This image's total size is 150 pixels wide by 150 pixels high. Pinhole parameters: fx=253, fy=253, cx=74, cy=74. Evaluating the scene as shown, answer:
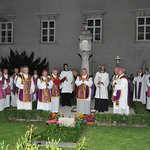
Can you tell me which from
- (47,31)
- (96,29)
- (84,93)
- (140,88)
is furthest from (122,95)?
(47,31)

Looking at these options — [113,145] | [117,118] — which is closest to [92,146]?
[113,145]

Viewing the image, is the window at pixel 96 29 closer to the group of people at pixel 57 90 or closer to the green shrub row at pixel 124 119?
the group of people at pixel 57 90

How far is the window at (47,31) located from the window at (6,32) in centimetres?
302

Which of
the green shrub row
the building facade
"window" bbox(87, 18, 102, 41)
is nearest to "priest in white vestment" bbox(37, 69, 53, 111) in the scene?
the green shrub row

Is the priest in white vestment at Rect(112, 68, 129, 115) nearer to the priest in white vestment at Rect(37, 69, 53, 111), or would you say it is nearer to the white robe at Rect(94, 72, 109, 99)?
the white robe at Rect(94, 72, 109, 99)

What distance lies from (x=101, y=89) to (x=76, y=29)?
1070 cm

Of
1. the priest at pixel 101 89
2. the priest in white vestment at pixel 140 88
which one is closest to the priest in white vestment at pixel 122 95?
the priest at pixel 101 89

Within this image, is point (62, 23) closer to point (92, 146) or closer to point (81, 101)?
point (81, 101)

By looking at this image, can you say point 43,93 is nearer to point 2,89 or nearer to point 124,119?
point 2,89

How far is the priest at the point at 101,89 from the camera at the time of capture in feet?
38.7

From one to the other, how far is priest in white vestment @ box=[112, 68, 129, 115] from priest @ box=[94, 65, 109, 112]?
1.50m

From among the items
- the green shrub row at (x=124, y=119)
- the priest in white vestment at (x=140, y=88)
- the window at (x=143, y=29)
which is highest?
the window at (x=143, y=29)

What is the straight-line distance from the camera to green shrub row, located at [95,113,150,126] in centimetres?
920

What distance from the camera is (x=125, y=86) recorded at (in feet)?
32.9
